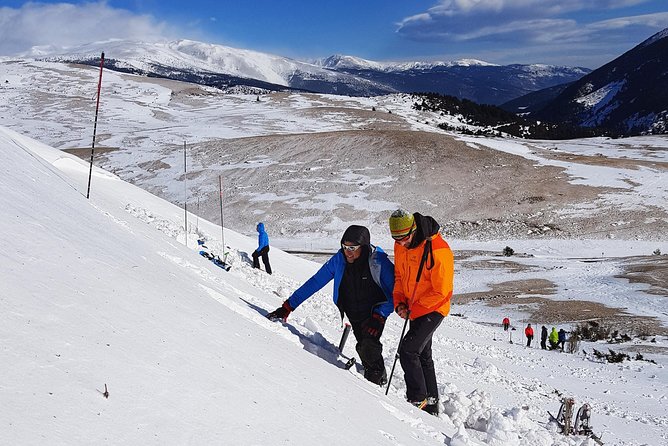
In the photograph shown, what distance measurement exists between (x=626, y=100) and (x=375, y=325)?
185 metres

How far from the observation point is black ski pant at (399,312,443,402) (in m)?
5.43

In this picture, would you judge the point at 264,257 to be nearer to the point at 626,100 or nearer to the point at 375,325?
the point at 375,325

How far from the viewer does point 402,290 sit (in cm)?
554

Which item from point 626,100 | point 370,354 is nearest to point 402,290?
point 370,354

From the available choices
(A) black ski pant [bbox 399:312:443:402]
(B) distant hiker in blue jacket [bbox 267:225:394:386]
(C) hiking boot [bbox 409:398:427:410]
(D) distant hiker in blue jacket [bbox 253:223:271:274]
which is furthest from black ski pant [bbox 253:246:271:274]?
(C) hiking boot [bbox 409:398:427:410]

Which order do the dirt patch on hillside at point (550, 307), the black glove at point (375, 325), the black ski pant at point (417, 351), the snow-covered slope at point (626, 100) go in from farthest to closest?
1. the snow-covered slope at point (626, 100)
2. the dirt patch on hillside at point (550, 307)
3. the black glove at point (375, 325)
4. the black ski pant at point (417, 351)

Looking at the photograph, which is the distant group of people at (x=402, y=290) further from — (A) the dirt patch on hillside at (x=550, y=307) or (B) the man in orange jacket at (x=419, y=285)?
(A) the dirt patch on hillside at (x=550, y=307)

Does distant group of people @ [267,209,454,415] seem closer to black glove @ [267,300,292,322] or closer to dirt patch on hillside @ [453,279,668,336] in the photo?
black glove @ [267,300,292,322]

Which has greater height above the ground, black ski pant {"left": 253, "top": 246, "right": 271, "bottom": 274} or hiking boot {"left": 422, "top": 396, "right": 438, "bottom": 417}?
hiking boot {"left": 422, "top": 396, "right": 438, "bottom": 417}

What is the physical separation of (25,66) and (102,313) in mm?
170191

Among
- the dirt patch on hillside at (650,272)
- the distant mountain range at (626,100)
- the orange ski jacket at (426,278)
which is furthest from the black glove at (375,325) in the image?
the distant mountain range at (626,100)

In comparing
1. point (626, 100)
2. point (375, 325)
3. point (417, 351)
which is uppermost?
point (626, 100)

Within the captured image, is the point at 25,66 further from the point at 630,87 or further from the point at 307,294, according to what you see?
the point at 630,87

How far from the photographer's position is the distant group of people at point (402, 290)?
5.27 meters
